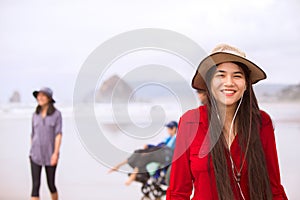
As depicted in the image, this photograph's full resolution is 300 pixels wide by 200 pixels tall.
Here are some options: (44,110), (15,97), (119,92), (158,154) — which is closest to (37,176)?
(44,110)

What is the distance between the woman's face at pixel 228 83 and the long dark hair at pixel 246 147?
1cm

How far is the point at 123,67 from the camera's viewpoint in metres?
0.98

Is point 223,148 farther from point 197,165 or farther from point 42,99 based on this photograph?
point 42,99

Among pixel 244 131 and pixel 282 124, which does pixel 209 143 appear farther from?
pixel 282 124

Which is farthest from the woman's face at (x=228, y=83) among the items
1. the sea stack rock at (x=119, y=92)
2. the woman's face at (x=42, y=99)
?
the woman's face at (x=42, y=99)

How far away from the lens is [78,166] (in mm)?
4102

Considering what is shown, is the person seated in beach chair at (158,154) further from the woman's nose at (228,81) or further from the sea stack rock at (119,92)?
the woman's nose at (228,81)

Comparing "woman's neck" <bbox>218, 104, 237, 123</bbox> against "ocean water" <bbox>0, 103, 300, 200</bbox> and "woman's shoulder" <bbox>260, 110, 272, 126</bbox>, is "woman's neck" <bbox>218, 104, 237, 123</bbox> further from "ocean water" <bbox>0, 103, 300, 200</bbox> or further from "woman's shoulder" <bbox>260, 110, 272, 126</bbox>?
"ocean water" <bbox>0, 103, 300, 200</bbox>

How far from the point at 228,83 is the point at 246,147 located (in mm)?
148

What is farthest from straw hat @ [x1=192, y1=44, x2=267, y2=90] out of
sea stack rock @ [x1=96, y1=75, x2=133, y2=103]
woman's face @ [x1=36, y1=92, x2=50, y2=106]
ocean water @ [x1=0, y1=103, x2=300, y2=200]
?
woman's face @ [x1=36, y1=92, x2=50, y2=106]

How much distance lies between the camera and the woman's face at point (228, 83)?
94 centimetres

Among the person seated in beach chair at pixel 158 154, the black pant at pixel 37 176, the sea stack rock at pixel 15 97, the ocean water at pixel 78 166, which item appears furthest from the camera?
the sea stack rock at pixel 15 97

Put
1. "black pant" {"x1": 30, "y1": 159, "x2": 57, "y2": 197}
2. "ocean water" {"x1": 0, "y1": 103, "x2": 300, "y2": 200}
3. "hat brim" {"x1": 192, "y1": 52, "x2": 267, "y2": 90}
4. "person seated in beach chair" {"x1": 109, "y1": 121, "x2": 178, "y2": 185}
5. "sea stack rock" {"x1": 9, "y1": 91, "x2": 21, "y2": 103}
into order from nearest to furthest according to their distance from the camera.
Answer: "hat brim" {"x1": 192, "y1": 52, "x2": 267, "y2": 90} → "person seated in beach chair" {"x1": 109, "y1": 121, "x2": 178, "y2": 185} → "black pant" {"x1": 30, "y1": 159, "x2": 57, "y2": 197} → "ocean water" {"x1": 0, "y1": 103, "x2": 300, "y2": 200} → "sea stack rock" {"x1": 9, "y1": 91, "x2": 21, "y2": 103}

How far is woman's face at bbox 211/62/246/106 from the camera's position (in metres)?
0.94
